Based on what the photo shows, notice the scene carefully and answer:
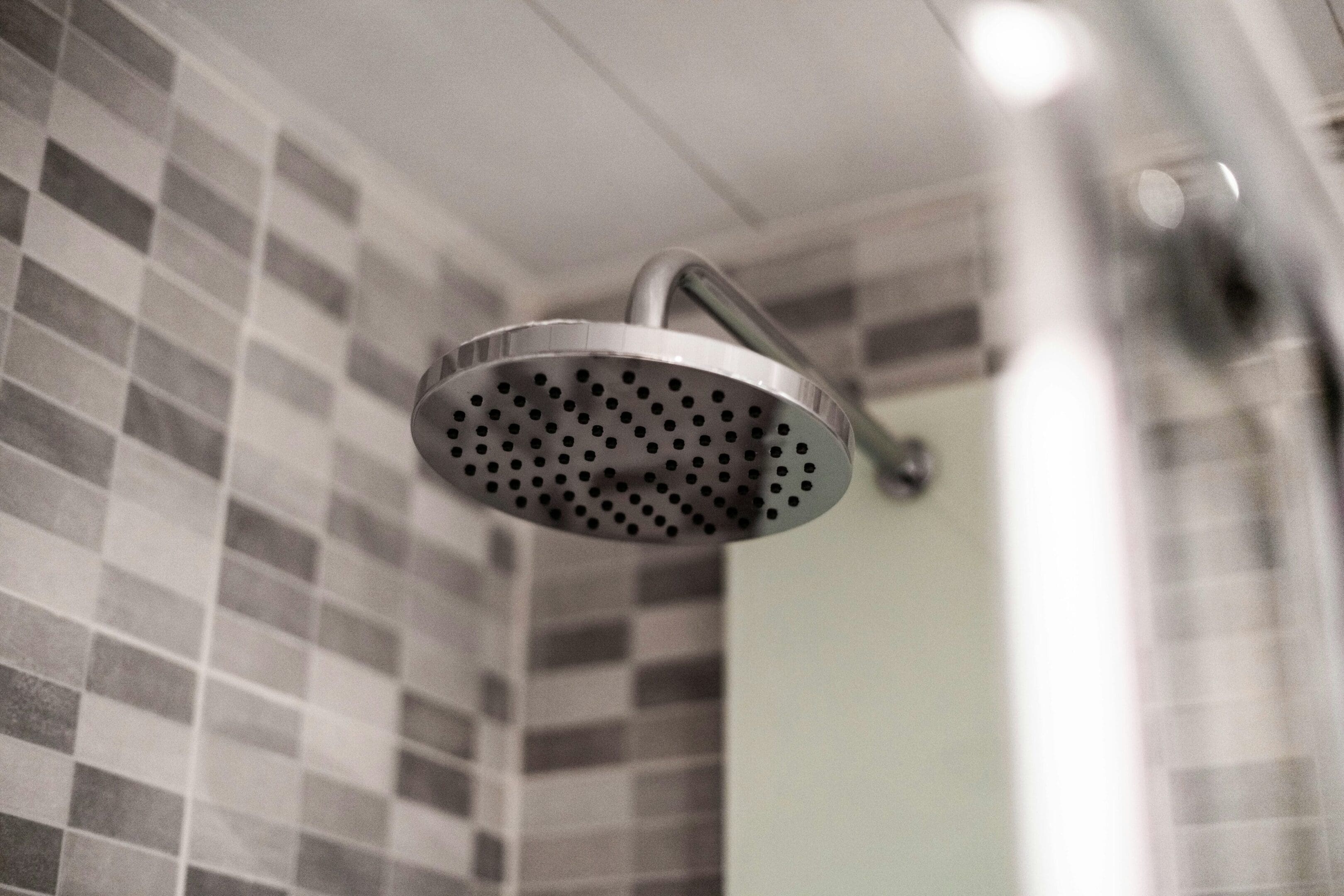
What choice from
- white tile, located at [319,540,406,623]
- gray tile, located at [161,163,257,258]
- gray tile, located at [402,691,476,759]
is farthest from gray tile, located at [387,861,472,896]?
gray tile, located at [161,163,257,258]

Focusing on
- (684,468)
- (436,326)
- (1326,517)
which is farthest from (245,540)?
(1326,517)

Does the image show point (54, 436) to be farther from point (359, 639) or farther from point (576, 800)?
point (576, 800)

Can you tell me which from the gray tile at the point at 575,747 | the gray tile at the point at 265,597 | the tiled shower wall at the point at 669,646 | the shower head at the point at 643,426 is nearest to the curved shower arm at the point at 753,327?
the shower head at the point at 643,426

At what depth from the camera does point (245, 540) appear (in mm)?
1153

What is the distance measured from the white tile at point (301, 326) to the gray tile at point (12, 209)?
23 cm

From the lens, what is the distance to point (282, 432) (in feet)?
3.98

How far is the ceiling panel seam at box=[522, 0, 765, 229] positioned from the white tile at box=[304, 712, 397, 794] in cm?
57

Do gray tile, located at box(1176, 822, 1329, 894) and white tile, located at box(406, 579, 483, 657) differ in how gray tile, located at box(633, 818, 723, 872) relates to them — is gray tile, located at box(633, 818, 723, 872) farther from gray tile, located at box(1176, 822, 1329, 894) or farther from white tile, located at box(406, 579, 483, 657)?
gray tile, located at box(1176, 822, 1329, 894)

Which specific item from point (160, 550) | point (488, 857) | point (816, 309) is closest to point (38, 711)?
point (160, 550)

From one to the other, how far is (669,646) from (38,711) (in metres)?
0.58

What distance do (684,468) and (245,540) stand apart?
1.59ft

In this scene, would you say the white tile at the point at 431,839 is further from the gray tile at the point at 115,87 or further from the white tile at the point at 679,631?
the gray tile at the point at 115,87

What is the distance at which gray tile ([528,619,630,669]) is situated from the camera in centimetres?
139

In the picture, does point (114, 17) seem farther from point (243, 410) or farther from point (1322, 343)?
point (1322, 343)
